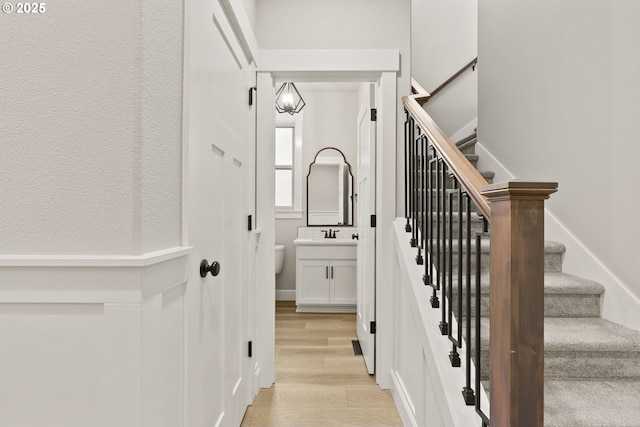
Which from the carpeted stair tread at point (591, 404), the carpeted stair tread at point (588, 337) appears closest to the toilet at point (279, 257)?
the carpeted stair tread at point (588, 337)

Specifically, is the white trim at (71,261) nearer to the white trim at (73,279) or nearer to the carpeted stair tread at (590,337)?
the white trim at (73,279)

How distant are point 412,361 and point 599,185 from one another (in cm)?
133

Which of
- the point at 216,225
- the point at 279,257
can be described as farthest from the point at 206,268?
the point at 279,257

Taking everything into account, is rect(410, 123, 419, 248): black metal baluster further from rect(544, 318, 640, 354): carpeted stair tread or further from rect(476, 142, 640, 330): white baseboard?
rect(476, 142, 640, 330): white baseboard

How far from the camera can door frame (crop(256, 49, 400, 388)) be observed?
8.05ft

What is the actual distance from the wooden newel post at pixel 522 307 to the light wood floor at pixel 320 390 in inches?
50.6

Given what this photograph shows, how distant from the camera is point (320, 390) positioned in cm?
242

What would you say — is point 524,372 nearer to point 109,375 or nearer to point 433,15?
point 109,375

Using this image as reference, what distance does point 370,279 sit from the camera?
103 inches

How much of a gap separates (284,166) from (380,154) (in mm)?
2574

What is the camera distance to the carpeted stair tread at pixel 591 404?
1211mm

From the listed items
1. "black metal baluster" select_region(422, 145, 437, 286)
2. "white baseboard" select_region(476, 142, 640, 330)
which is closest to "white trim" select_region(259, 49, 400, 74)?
→ "black metal baluster" select_region(422, 145, 437, 286)

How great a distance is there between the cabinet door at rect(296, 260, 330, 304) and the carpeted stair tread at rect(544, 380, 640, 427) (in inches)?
113

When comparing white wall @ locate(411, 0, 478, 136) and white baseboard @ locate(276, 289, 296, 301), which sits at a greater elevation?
white wall @ locate(411, 0, 478, 136)
